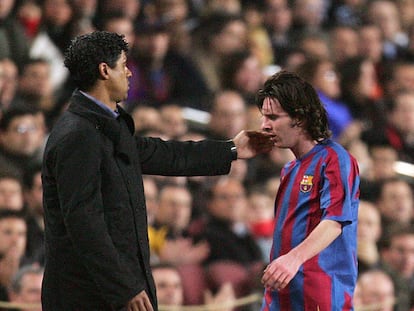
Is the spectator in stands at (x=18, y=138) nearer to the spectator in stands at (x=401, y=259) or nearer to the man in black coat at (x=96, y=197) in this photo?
the spectator in stands at (x=401, y=259)

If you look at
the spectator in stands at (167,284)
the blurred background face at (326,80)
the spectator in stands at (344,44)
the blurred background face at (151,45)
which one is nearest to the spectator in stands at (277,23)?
the spectator in stands at (344,44)

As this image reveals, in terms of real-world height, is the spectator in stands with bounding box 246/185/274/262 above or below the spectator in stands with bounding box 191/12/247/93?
below

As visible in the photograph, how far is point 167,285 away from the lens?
7562mm

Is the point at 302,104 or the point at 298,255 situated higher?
the point at 302,104

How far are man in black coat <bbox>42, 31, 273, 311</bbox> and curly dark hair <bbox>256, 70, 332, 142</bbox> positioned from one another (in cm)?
68

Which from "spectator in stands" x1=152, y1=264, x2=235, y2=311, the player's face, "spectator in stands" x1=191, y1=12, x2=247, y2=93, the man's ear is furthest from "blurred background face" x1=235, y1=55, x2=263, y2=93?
the man's ear

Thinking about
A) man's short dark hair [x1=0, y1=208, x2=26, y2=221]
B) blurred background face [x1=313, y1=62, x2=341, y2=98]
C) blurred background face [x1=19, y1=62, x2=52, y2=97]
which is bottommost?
man's short dark hair [x1=0, y1=208, x2=26, y2=221]

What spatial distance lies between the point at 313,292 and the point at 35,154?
3.46 metres

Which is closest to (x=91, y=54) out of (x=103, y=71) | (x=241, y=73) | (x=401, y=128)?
(x=103, y=71)

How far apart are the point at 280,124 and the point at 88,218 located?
100 cm

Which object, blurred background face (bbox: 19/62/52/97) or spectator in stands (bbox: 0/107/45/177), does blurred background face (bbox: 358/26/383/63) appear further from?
spectator in stands (bbox: 0/107/45/177)

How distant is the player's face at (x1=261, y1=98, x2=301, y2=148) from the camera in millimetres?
5301

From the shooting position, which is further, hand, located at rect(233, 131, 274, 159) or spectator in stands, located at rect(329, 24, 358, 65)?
spectator in stands, located at rect(329, 24, 358, 65)

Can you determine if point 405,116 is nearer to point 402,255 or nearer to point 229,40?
point 229,40
